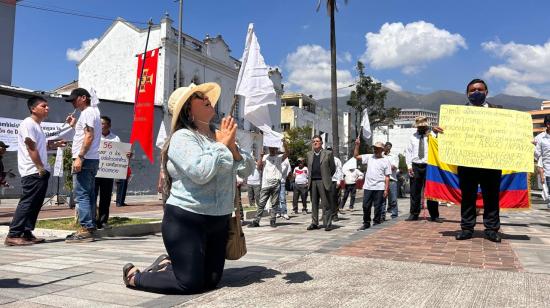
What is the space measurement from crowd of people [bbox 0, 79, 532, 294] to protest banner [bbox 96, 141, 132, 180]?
0.85 feet

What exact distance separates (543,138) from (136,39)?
2598cm

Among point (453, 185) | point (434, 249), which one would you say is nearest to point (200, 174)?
point (434, 249)

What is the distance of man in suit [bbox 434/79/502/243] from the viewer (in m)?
6.02

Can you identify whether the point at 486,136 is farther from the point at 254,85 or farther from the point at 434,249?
the point at 254,85

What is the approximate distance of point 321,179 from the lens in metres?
8.73

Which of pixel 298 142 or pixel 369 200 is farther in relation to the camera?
pixel 298 142

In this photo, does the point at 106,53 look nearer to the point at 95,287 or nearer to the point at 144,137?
the point at 144,137

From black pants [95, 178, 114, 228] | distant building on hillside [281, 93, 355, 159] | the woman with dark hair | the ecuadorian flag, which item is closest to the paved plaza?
the woman with dark hair

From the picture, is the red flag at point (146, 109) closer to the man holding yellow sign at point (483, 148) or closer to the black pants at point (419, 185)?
the black pants at point (419, 185)

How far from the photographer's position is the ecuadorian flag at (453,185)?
23.5 ft

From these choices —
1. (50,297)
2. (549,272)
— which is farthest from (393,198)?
(50,297)

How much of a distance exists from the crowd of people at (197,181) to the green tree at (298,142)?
87.8 ft

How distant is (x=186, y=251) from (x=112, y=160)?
242 inches

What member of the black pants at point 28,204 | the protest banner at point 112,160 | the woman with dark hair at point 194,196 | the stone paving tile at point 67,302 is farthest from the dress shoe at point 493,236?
the protest banner at point 112,160
